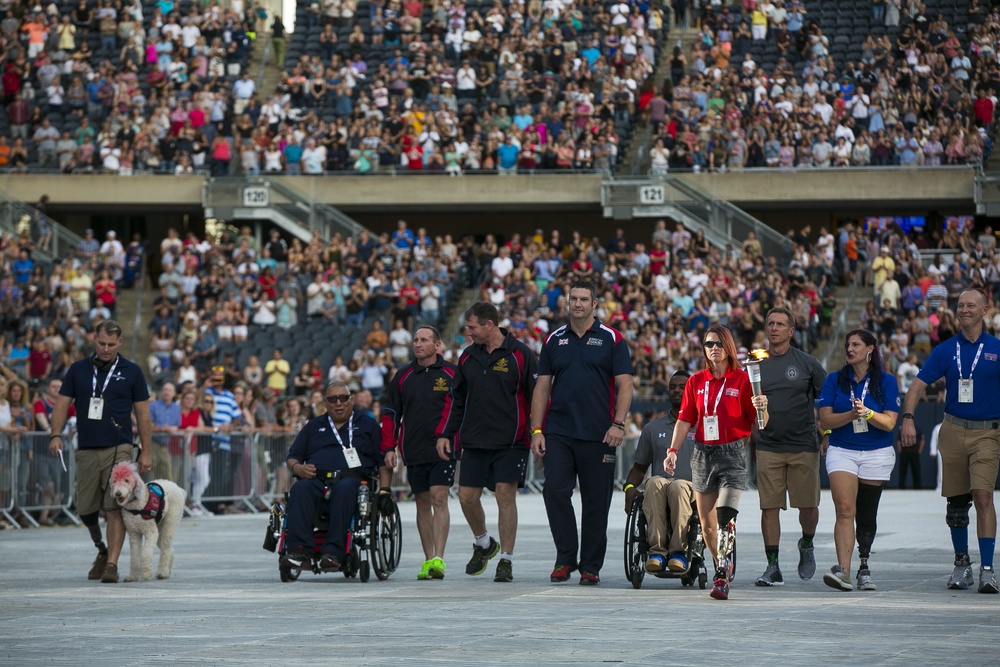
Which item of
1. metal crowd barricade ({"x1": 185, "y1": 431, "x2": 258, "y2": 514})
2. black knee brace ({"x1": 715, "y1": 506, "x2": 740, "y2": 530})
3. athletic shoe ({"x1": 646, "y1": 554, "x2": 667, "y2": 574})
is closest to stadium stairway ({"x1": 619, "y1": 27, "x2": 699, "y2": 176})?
metal crowd barricade ({"x1": 185, "y1": 431, "x2": 258, "y2": 514})

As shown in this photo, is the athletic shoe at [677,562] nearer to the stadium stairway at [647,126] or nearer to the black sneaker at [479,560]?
the black sneaker at [479,560]

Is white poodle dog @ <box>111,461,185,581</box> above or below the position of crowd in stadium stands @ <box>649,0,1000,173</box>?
below

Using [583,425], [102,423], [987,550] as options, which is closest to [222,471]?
[102,423]

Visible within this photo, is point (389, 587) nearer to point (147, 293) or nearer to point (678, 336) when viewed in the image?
point (678, 336)

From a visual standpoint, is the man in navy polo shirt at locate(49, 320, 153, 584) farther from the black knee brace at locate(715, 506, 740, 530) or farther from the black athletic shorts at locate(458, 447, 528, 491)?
the black knee brace at locate(715, 506, 740, 530)

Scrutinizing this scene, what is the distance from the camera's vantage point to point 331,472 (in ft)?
42.1

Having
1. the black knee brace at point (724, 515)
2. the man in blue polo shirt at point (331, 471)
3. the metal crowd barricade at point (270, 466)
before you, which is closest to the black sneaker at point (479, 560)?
the man in blue polo shirt at point (331, 471)

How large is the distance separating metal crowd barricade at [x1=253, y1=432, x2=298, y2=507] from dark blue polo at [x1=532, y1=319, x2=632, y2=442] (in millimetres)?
11393

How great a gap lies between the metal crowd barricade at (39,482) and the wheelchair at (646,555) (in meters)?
9.40

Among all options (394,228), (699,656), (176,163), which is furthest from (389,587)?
(394,228)

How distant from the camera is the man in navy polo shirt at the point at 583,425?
1213 cm

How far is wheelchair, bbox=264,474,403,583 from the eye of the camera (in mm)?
12523

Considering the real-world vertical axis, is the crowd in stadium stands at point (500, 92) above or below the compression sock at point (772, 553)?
above

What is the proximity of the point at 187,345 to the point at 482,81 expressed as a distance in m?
11.7
